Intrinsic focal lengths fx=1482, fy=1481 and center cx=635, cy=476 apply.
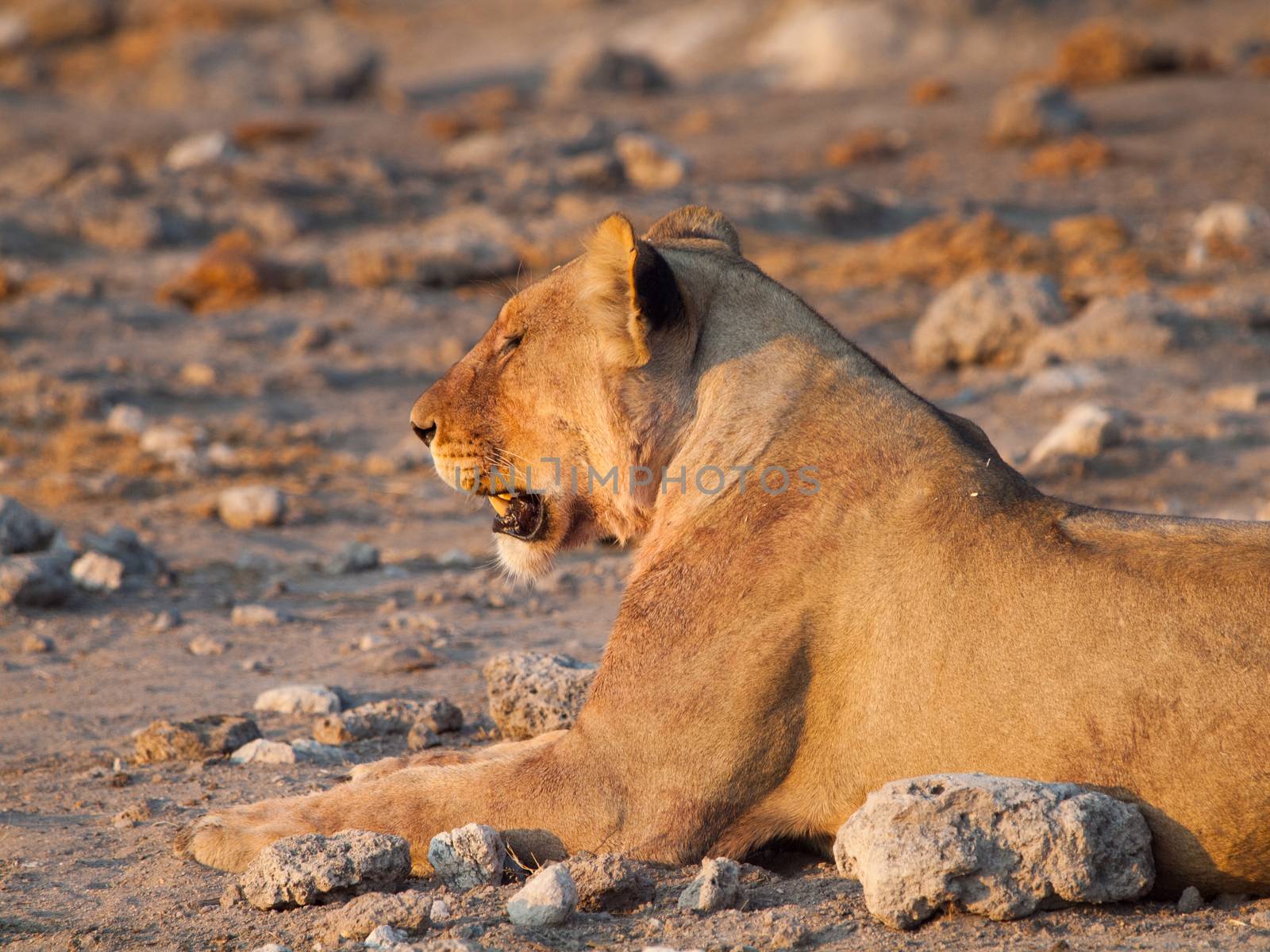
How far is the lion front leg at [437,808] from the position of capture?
13.4ft

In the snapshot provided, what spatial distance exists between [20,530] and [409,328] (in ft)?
20.9

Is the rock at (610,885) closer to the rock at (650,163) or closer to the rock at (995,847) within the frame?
the rock at (995,847)

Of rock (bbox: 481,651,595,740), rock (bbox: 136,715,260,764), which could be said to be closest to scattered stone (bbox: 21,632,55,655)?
rock (bbox: 136,715,260,764)

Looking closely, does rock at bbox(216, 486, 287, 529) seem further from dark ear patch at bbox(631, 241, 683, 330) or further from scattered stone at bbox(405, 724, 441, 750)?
dark ear patch at bbox(631, 241, 683, 330)

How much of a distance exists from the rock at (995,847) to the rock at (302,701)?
279cm

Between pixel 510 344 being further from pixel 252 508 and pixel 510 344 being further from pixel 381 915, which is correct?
pixel 252 508

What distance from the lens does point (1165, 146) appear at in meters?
21.6

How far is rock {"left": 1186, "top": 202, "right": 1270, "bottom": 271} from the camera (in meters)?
15.5

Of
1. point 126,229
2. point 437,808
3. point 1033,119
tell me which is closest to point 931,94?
point 1033,119

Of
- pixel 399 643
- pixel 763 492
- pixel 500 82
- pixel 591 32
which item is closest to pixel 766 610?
pixel 763 492

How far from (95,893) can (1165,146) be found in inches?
814

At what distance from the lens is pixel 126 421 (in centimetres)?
1094

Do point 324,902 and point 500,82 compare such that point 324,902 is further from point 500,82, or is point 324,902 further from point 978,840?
point 500,82

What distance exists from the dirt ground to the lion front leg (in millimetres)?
142
